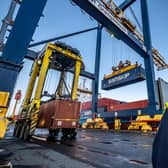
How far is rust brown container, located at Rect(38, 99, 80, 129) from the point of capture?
545cm

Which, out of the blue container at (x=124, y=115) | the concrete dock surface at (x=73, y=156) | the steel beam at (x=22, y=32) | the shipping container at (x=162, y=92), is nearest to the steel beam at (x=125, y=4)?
the shipping container at (x=162, y=92)

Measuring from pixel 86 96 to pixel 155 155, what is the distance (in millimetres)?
41782

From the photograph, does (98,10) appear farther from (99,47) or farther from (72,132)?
(99,47)

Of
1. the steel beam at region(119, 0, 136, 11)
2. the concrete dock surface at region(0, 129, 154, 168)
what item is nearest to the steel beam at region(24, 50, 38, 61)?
the concrete dock surface at region(0, 129, 154, 168)

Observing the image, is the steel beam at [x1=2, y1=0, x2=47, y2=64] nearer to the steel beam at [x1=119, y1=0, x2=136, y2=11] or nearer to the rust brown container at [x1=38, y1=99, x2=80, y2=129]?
the rust brown container at [x1=38, y1=99, x2=80, y2=129]

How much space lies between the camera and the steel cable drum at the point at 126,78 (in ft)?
41.8

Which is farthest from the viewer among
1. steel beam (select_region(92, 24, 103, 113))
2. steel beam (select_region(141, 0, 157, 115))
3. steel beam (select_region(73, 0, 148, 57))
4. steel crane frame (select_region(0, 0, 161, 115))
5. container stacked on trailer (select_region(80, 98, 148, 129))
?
steel beam (select_region(92, 24, 103, 113))

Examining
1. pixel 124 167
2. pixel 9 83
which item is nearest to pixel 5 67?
pixel 9 83

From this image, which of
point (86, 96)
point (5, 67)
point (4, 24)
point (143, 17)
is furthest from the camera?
point (86, 96)

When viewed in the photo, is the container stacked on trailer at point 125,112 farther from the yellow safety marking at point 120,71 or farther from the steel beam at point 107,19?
the steel beam at point 107,19

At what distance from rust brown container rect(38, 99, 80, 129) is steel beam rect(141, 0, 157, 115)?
8.28 meters

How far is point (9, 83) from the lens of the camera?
2484mm

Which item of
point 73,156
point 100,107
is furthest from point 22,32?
point 100,107

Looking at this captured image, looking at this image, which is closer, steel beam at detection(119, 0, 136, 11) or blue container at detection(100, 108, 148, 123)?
blue container at detection(100, 108, 148, 123)
